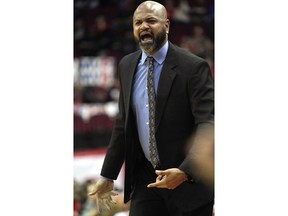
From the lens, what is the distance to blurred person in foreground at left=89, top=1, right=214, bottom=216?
257 centimetres

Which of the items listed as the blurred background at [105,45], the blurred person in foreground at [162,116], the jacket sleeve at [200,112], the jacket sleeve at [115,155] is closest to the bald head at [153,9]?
the blurred person in foreground at [162,116]

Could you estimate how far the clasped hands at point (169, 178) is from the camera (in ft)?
8.13

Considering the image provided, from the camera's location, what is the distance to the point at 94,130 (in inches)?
233

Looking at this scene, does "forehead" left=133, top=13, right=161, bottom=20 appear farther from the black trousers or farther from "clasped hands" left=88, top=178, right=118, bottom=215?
"clasped hands" left=88, top=178, right=118, bottom=215

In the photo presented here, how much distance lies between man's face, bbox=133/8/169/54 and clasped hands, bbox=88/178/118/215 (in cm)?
60

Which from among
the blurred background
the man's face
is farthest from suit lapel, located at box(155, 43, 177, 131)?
the blurred background

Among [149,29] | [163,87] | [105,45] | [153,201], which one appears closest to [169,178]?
[153,201]

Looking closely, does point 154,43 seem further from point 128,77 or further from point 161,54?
point 128,77

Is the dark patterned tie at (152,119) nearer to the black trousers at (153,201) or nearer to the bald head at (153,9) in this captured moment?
the black trousers at (153,201)
